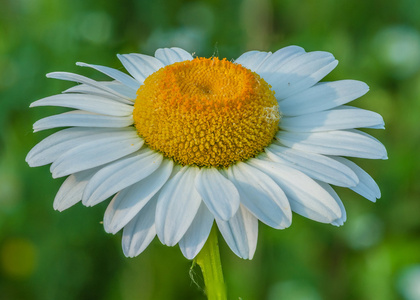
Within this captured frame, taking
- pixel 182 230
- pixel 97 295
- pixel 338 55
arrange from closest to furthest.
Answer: pixel 182 230
pixel 97 295
pixel 338 55

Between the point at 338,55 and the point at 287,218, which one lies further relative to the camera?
the point at 338,55

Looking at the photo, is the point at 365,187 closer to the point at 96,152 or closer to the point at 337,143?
the point at 337,143

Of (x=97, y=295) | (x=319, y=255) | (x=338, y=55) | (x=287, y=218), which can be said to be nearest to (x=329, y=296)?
(x=319, y=255)

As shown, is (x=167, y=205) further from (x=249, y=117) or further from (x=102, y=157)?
(x=249, y=117)

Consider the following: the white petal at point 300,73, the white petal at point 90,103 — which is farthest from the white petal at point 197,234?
the white petal at point 300,73

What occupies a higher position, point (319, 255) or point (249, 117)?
point (249, 117)

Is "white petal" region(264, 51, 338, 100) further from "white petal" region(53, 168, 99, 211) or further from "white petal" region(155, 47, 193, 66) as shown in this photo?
"white petal" region(53, 168, 99, 211)

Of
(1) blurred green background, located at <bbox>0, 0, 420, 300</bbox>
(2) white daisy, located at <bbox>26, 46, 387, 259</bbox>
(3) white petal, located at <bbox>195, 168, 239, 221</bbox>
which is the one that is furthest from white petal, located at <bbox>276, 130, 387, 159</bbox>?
(1) blurred green background, located at <bbox>0, 0, 420, 300</bbox>

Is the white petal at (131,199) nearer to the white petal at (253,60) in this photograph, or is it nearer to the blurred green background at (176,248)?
the white petal at (253,60)
